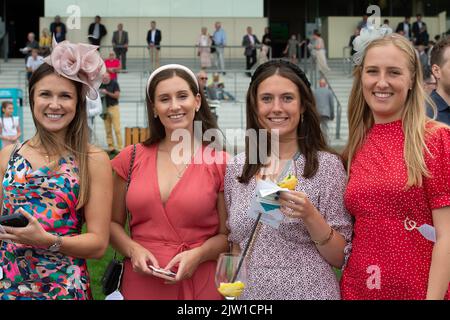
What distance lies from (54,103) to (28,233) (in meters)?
0.66

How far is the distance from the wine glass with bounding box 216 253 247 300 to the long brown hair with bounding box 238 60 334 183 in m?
0.64

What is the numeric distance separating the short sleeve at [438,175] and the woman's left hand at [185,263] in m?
1.17

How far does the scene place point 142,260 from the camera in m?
3.34

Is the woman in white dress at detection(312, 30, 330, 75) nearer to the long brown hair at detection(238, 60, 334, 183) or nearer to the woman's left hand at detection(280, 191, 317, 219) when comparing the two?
the long brown hair at detection(238, 60, 334, 183)

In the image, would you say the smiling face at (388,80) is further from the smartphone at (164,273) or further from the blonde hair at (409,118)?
the smartphone at (164,273)

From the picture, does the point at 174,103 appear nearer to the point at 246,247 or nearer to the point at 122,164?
the point at 122,164

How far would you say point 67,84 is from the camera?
10.8ft

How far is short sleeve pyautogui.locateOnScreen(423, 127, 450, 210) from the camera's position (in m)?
2.96

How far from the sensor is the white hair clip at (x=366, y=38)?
131 inches

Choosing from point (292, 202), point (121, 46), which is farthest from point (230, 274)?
point (121, 46)

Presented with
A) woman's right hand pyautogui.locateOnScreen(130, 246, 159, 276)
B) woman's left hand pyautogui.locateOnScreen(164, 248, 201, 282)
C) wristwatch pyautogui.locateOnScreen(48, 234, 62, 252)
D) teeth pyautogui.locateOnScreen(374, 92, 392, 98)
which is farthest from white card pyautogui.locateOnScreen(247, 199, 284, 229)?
wristwatch pyautogui.locateOnScreen(48, 234, 62, 252)

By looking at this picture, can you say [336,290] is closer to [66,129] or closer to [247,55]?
[66,129]
